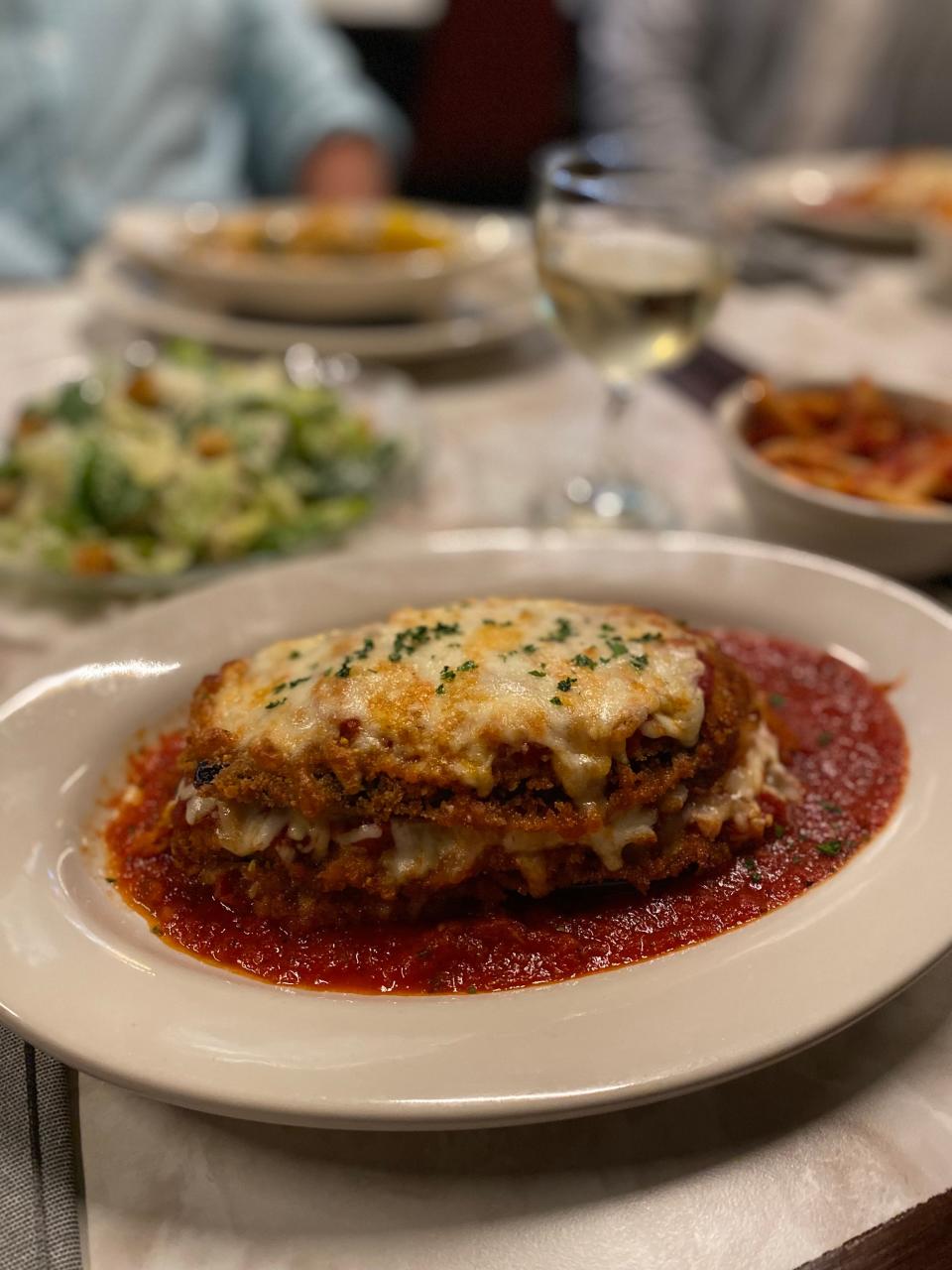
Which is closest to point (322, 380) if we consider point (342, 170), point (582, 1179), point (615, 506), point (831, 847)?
point (615, 506)

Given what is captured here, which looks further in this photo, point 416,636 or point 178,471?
point 178,471

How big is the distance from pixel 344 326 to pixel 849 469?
1.74 meters

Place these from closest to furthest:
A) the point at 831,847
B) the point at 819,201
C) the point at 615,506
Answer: the point at 831,847, the point at 615,506, the point at 819,201

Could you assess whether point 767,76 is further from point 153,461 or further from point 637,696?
point 637,696

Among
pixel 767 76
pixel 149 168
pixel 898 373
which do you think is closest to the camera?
pixel 898 373

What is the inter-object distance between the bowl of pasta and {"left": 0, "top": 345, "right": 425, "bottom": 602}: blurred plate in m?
0.71

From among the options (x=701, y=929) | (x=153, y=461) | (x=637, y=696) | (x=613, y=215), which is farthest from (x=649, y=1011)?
(x=613, y=215)

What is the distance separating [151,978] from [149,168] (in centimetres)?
424

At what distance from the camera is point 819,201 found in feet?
13.7

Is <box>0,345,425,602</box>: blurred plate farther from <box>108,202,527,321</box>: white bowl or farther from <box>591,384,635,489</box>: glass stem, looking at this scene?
<box>591,384,635,489</box>: glass stem

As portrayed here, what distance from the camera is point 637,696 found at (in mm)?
1239

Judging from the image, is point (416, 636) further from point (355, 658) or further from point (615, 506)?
point (615, 506)

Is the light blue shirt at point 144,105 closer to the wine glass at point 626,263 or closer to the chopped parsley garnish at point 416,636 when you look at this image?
the wine glass at point 626,263

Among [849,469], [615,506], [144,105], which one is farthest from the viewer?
[144,105]
